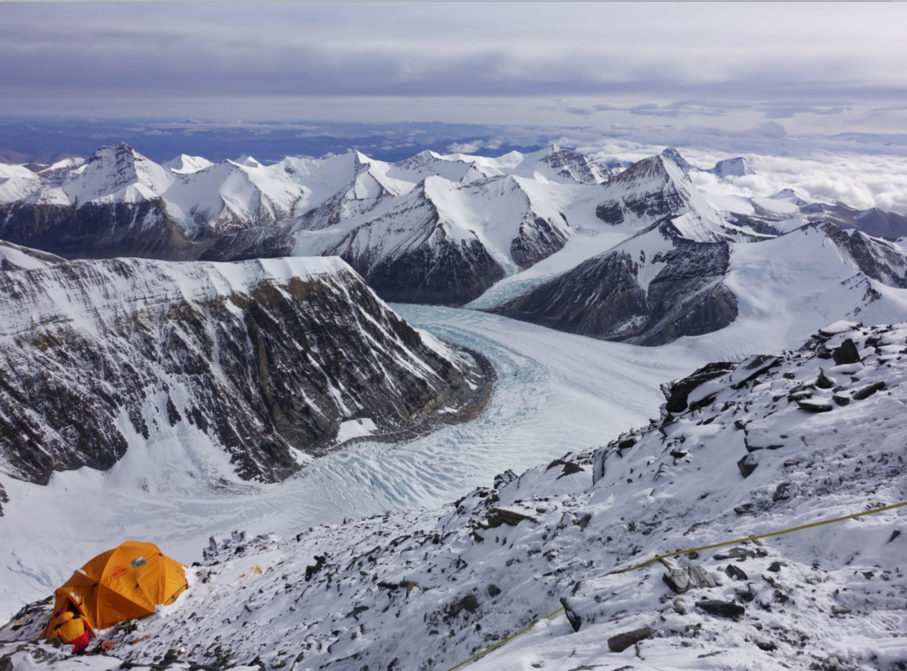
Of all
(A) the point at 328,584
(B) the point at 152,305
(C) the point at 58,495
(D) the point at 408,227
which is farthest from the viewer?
(D) the point at 408,227

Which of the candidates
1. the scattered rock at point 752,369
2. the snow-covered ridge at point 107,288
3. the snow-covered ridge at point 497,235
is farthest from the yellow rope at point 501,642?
the snow-covered ridge at point 497,235

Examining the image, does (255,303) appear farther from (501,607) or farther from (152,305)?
(501,607)

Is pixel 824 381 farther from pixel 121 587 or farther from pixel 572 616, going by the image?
pixel 121 587

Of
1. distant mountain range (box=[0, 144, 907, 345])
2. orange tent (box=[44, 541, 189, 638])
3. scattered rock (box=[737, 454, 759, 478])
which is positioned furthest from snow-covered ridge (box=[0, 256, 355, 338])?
distant mountain range (box=[0, 144, 907, 345])

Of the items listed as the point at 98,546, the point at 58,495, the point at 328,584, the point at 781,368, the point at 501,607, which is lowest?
the point at 98,546

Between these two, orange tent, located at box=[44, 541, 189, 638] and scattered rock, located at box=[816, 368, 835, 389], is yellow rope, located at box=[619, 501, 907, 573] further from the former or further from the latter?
orange tent, located at box=[44, 541, 189, 638]

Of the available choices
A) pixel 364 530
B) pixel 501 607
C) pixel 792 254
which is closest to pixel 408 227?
pixel 792 254

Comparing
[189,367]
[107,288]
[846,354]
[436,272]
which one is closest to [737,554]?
[846,354]
